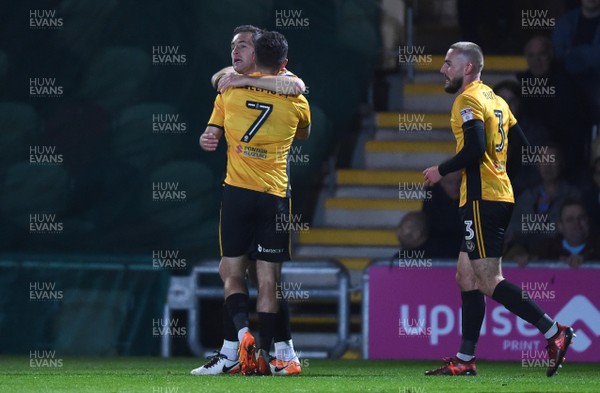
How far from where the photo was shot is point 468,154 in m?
7.84

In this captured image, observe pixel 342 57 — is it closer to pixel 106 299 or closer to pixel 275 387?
pixel 106 299

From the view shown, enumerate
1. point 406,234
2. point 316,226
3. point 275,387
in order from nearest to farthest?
1. point 275,387
2. point 406,234
3. point 316,226

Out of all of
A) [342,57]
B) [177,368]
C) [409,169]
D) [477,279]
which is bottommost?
[177,368]

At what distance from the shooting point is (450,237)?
36.4ft

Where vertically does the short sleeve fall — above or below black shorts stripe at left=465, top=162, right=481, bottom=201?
above

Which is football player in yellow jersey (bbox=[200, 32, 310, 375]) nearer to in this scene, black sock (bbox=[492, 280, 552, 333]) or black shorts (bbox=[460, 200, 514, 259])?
black shorts (bbox=[460, 200, 514, 259])

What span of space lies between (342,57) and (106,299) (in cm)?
339

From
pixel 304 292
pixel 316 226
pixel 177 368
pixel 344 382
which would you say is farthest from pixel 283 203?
pixel 316 226

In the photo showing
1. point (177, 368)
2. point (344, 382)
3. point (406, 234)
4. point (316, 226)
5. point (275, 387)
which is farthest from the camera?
point (316, 226)

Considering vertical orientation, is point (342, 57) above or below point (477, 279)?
above

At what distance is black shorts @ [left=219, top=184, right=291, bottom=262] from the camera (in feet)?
26.0

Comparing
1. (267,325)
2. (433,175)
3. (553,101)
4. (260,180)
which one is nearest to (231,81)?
(260,180)

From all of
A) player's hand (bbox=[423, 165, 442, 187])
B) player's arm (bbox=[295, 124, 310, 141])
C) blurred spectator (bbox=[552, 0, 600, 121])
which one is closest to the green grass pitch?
player's hand (bbox=[423, 165, 442, 187])

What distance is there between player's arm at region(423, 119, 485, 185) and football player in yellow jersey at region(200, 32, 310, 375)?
0.83 metres
